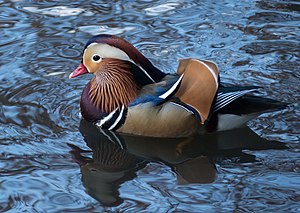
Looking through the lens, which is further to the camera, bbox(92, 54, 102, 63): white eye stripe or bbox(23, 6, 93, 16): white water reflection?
bbox(23, 6, 93, 16): white water reflection

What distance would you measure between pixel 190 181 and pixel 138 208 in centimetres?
47

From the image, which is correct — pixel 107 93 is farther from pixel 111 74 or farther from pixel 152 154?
pixel 152 154

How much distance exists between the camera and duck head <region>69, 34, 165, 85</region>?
5465 millimetres

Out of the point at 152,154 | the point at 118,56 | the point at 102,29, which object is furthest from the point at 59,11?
the point at 152,154

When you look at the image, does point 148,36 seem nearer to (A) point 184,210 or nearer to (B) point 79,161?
(B) point 79,161

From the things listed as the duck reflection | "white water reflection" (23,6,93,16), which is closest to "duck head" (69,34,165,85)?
the duck reflection

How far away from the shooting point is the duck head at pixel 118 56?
546 centimetres

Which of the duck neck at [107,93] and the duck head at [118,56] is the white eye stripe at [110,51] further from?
the duck neck at [107,93]

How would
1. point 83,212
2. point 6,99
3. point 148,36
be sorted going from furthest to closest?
point 148,36, point 6,99, point 83,212

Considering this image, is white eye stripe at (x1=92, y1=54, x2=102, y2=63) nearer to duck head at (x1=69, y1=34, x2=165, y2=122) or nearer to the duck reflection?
duck head at (x1=69, y1=34, x2=165, y2=122)

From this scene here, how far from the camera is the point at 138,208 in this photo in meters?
4.51

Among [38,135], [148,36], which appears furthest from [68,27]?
[38,135]

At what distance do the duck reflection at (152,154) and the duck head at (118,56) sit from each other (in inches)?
15.1

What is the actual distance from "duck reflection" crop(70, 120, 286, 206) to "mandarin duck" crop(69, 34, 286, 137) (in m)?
0.06
